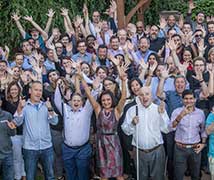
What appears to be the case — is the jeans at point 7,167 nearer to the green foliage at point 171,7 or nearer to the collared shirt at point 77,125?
the collared shirt at point 77,125

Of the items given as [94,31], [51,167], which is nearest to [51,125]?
[51,167]

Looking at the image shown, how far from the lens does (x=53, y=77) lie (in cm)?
773

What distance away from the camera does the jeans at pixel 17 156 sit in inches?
275

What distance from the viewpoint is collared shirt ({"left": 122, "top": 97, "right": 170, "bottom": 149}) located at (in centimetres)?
650

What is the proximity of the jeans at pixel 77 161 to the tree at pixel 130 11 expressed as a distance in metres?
6.62

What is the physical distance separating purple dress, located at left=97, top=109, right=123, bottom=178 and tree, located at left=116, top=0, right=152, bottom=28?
21.8 feet

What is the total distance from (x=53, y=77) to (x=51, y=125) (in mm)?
843

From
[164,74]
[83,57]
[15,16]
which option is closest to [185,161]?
[164,74]

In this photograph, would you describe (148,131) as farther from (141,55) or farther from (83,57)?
(83,57)

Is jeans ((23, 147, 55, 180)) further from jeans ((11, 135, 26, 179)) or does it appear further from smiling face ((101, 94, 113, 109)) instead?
smiling face ((101, 94, 113, 109))

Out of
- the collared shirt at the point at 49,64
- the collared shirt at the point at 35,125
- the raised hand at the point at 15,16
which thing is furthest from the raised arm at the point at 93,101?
the raised hand at the point at 15,16

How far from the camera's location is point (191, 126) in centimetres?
665

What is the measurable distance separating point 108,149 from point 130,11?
7.83 m

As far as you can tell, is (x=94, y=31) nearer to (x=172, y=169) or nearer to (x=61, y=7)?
(x=61, y=7)
